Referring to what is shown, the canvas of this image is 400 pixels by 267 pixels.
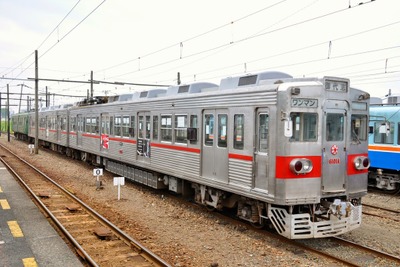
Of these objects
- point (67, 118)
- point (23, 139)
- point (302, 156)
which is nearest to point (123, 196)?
point (302, 156)

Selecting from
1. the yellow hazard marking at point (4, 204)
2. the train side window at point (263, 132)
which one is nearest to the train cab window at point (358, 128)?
the train side window at point (263, 132)

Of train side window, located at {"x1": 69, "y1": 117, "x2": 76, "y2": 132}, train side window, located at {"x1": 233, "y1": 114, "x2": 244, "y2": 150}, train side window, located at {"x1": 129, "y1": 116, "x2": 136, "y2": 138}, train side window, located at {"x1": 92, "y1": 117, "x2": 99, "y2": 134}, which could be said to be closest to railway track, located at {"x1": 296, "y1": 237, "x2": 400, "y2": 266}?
train side window, located at {"x1": 233, "y1": 114, "x2": 244, "y2": 150}

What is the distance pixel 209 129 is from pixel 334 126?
9.86 ft

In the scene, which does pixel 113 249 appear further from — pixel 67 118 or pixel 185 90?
pixel 67 118

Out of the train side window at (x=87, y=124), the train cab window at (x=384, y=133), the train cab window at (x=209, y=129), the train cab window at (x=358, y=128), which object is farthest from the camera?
the train side window at (x=87, y=124)

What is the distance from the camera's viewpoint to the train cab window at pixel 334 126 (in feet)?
26.0

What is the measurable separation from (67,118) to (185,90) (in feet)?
46.6

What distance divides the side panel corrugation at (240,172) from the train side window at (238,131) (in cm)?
35

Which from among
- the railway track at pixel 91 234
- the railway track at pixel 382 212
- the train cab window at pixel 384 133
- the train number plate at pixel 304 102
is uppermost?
the train number plate at pixel 304 102

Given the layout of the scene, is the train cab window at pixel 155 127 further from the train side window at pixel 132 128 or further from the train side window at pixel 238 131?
the train side window at pixel 238 131

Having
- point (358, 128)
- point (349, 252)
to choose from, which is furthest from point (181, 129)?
point (349, 252)

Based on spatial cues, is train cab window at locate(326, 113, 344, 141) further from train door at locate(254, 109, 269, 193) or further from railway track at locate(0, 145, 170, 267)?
railway track at locate(0, 145, 170, 267)

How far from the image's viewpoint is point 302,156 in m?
7.56

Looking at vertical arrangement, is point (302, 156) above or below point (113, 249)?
above
